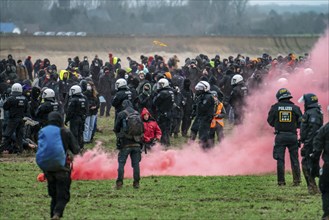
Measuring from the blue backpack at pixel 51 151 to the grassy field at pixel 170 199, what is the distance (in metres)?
1.40

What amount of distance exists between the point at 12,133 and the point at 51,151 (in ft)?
34.0

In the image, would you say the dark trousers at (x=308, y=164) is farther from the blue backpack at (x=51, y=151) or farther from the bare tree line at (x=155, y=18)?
the bare tree line at (x=155, y=18)

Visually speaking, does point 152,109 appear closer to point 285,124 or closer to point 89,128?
point 89,128

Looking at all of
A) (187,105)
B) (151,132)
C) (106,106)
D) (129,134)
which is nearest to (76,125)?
(151,132)

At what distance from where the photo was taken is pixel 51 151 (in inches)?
526

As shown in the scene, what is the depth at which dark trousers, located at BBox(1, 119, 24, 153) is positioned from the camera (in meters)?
23.2

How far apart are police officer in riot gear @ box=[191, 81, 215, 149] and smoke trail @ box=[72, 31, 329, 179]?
398 millimetres

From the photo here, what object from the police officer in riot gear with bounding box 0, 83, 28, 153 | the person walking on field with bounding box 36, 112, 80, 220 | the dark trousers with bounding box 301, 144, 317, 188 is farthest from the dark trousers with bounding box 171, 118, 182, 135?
the person walking on field with bounding box 36, 112, 80, 220

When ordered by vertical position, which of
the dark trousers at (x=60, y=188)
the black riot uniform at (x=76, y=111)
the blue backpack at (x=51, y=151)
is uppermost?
the black riot uniform at (x=76, y=111)

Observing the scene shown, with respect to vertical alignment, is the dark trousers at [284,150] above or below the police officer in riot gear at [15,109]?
below

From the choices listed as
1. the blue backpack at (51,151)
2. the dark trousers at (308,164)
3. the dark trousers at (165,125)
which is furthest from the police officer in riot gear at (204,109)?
the blue backpack at (51,151)

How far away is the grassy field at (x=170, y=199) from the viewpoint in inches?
585

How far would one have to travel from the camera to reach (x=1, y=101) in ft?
81.4

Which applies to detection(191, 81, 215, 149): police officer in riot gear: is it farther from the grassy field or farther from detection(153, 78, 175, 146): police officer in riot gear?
the grassy field
